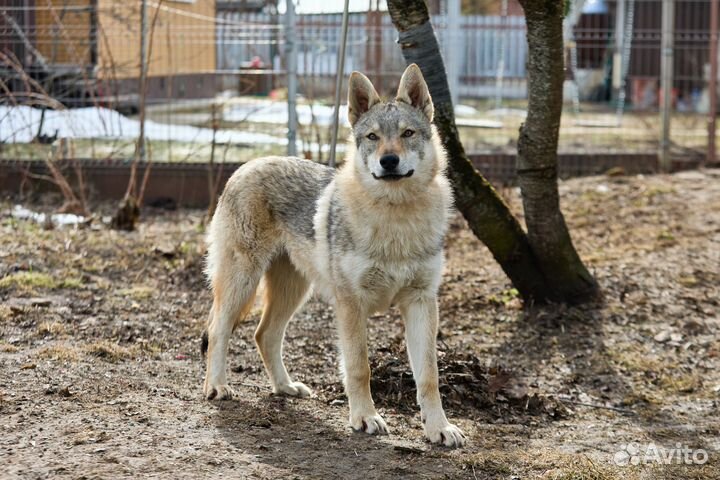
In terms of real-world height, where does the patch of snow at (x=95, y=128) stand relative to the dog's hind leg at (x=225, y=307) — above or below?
above

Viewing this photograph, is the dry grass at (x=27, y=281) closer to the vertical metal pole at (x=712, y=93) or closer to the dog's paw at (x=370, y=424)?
the dog's paw at (x=370, y=424)

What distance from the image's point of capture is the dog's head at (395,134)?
5020 mm

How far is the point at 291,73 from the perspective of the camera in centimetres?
1053

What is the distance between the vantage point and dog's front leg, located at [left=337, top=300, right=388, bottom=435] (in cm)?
500

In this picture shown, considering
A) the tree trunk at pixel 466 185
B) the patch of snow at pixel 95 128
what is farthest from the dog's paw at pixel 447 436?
the patch of snow at pixel 95 128

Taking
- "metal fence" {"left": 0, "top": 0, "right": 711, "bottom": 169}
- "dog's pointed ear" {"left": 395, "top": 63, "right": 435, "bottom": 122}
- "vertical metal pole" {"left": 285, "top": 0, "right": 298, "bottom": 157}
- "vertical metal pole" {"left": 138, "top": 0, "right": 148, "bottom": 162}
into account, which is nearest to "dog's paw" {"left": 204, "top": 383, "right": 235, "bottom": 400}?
"dog's pointed ear" {"left": 395, "top": 63, "right": 435, "bottom": 122}

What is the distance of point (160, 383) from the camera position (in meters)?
5.59

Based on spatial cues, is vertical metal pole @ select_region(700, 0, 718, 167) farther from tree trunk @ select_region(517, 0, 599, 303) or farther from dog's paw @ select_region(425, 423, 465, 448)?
dog's paw @ select_region(425, 423, 465, 448)

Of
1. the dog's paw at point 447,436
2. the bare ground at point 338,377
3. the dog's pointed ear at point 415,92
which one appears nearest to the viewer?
the bare ground at point 338,377

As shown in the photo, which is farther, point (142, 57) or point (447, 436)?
point (142, 57)

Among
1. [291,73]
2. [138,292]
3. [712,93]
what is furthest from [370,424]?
[712,93]

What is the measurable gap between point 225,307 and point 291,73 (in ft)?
17.6

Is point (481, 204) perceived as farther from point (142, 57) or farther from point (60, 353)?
point (142, 57)

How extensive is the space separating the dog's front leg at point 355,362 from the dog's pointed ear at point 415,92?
117 centimetres
